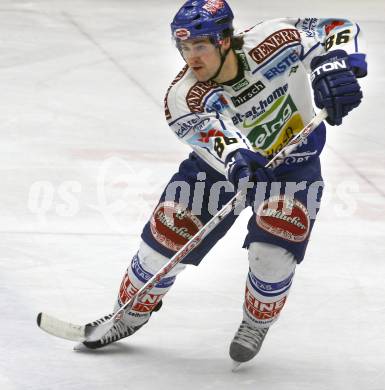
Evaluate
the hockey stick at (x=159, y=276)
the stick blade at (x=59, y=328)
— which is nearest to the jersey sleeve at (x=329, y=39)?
the hockey stick at (x=159, y=276)

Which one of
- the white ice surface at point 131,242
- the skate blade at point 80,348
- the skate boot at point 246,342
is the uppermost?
the skate boot at point 246,342

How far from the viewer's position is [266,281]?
13.0ft

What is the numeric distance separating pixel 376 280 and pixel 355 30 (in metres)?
1.18

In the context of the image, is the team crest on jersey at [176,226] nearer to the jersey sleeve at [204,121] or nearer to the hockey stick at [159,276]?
the hockey stick at [159,276]

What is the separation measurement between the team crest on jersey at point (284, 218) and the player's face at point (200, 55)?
0.47 meters

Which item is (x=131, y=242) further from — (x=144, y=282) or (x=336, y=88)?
(x=336, y=88)

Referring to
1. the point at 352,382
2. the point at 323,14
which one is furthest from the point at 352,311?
the point at 323,14

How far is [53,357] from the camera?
4078mm

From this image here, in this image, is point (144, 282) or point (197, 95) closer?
point (197, 95)

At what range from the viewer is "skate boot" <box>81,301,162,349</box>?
13.6 ft

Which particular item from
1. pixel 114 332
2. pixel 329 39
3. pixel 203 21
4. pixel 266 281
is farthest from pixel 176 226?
pixel 329 39

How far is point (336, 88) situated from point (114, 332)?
115 cm

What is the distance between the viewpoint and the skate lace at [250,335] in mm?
4027

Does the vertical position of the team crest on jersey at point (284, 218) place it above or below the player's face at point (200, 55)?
below
